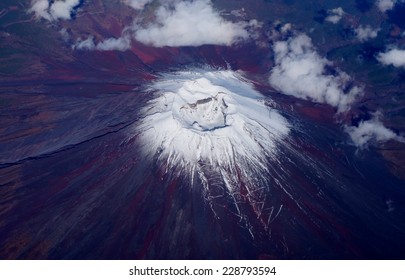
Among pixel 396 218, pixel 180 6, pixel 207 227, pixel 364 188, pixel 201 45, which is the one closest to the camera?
pixel 207 227

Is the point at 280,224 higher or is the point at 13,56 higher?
the point at 13,56

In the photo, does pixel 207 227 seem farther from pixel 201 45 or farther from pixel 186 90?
pixel 201 45

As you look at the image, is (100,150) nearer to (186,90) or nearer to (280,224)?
(186,90)

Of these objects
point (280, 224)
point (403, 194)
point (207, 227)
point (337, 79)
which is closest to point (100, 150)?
point (207, 227)

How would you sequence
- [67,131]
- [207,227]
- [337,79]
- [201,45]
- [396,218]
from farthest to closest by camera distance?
1. [201,45]
2. [337,79]
3. [67,131]
4. [396,218]
5. [207,227]

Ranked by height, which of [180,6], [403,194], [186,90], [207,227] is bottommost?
[207,227]

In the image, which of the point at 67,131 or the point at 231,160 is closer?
the point at 231,160
